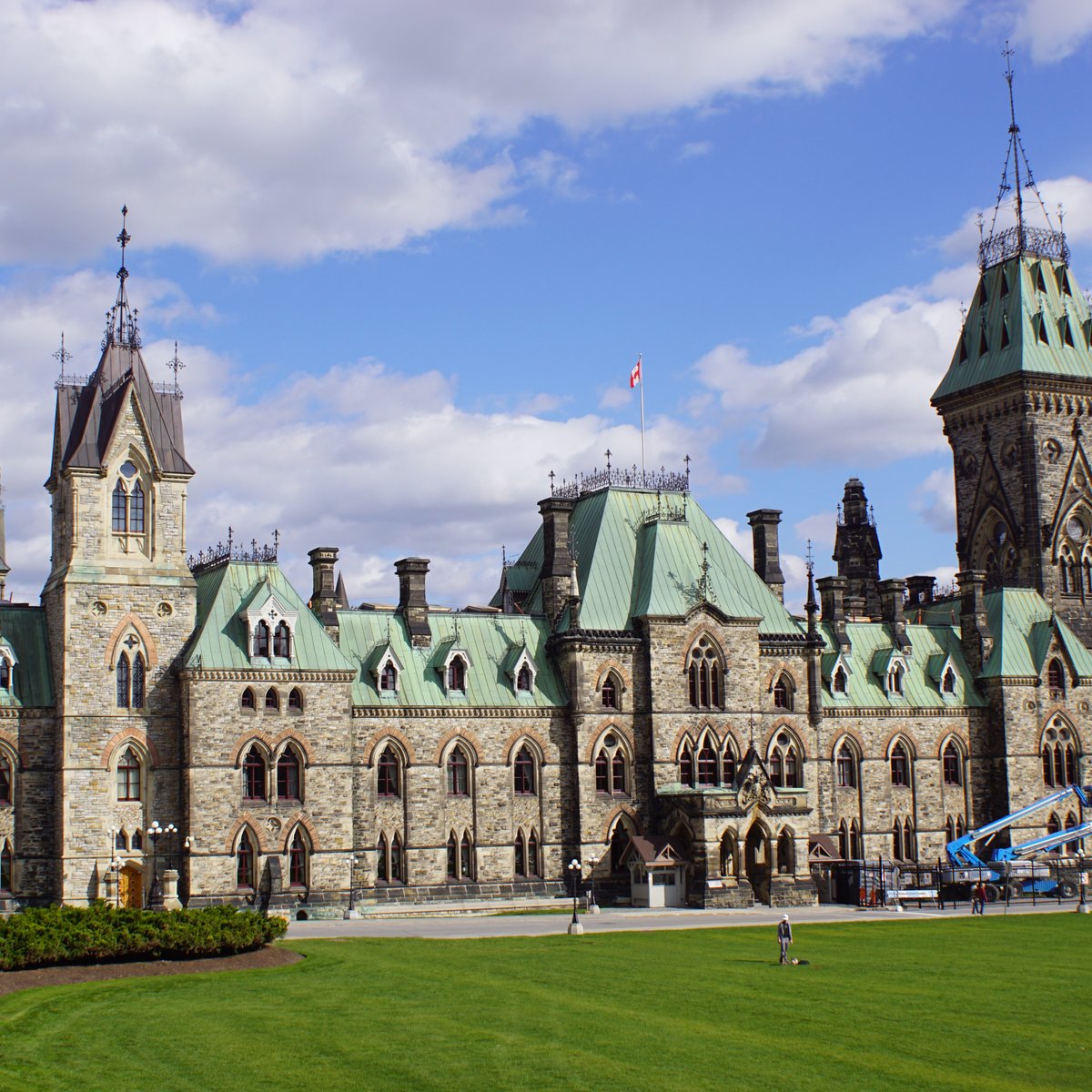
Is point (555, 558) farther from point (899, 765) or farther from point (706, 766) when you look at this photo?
point (899, 765)

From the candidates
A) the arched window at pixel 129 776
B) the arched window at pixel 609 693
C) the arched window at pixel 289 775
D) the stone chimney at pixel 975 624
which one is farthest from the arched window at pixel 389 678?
the stone chimney at pixel 975 624

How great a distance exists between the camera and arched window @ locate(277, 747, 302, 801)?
63188 mm

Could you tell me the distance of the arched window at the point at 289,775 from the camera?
63.2m

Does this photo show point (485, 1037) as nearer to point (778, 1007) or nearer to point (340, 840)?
point (778, 1007)

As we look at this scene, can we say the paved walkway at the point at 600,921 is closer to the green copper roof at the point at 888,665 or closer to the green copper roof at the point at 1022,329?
the green copper roof at the point at 888,665

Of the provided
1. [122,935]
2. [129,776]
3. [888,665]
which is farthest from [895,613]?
[122,935]

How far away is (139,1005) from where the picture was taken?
1430 inches

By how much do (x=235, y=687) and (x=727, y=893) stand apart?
877 inches

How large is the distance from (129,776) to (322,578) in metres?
12.3

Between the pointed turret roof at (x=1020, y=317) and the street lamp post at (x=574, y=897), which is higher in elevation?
the pointed turret roof at (x=1020, y=317)

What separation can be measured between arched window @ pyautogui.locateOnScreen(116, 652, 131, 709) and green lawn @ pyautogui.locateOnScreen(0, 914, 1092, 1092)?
61.6ft

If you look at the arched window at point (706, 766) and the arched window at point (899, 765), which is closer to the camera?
the arched window at point (706, 766)

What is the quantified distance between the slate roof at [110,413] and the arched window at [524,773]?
18844mm

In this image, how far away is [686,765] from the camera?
232 ft
